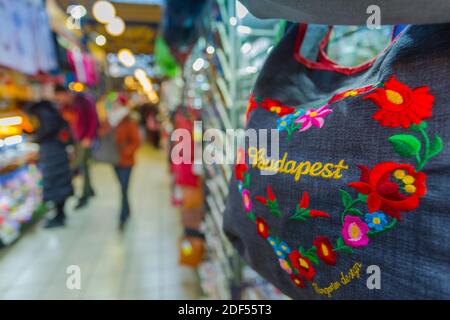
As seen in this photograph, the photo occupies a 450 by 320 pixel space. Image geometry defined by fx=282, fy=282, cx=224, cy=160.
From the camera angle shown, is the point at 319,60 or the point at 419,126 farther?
the point at 319,60

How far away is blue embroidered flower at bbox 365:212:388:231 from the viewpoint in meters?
0.45

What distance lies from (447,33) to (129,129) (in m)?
3.36

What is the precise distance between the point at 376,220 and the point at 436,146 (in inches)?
5.6

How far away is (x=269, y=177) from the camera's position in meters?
0.61

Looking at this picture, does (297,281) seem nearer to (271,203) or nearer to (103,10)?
(271,203)

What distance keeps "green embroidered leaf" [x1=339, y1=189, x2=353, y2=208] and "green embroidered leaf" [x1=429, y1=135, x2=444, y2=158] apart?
0.13 metres

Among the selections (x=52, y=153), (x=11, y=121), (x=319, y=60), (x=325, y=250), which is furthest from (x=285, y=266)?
(x=11, y=121)

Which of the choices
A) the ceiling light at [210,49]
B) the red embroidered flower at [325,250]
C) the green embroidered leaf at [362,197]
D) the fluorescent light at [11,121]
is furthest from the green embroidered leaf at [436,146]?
the fluorescent light at [11,121]

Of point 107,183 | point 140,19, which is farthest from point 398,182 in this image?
point 140,19

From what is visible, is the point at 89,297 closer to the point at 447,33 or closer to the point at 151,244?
the point at 151,244

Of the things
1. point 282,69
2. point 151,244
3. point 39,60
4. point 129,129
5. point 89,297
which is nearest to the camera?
point 282,69

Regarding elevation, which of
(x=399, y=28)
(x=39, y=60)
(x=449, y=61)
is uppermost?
(x=39, y=60)

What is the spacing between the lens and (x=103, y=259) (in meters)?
2.79

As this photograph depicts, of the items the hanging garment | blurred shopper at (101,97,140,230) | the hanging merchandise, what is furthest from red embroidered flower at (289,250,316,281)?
blurred shopper at (101,97,140,230)
